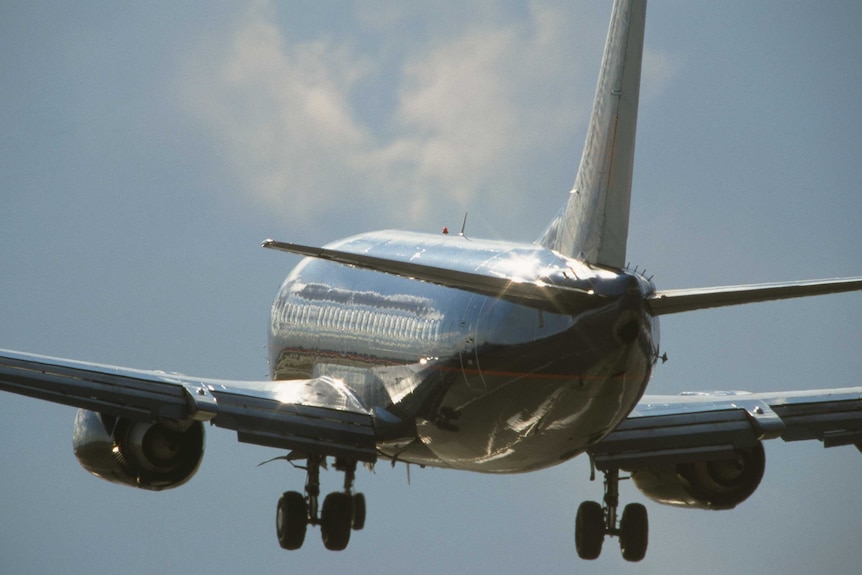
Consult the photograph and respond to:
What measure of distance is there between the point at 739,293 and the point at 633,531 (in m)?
11.8

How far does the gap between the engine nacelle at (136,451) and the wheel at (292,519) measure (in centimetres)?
299

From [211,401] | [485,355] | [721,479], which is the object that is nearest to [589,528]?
[721,479]

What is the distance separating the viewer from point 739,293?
3441cm

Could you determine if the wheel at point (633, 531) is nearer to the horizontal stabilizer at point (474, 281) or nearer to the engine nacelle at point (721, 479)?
the engine nacelle at point (721, 479)

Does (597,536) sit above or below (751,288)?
below

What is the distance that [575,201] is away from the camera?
125 ft

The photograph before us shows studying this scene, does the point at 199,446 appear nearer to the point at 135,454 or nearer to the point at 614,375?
the point at 135,454

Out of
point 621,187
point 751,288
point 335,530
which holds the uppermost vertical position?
point 621,187

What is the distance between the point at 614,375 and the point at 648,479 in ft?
35.7

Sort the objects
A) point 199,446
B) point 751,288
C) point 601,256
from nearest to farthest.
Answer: point 751,288 < point 601,256 < point 199,446

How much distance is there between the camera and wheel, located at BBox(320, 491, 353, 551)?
44719 millimetres

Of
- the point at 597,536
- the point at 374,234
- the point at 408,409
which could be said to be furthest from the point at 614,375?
the point at 374,234

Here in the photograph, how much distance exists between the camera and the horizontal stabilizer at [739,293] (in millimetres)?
34250


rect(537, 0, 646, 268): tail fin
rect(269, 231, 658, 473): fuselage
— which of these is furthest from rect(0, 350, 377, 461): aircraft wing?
rect(537, 0, 646, 268): tail fin
